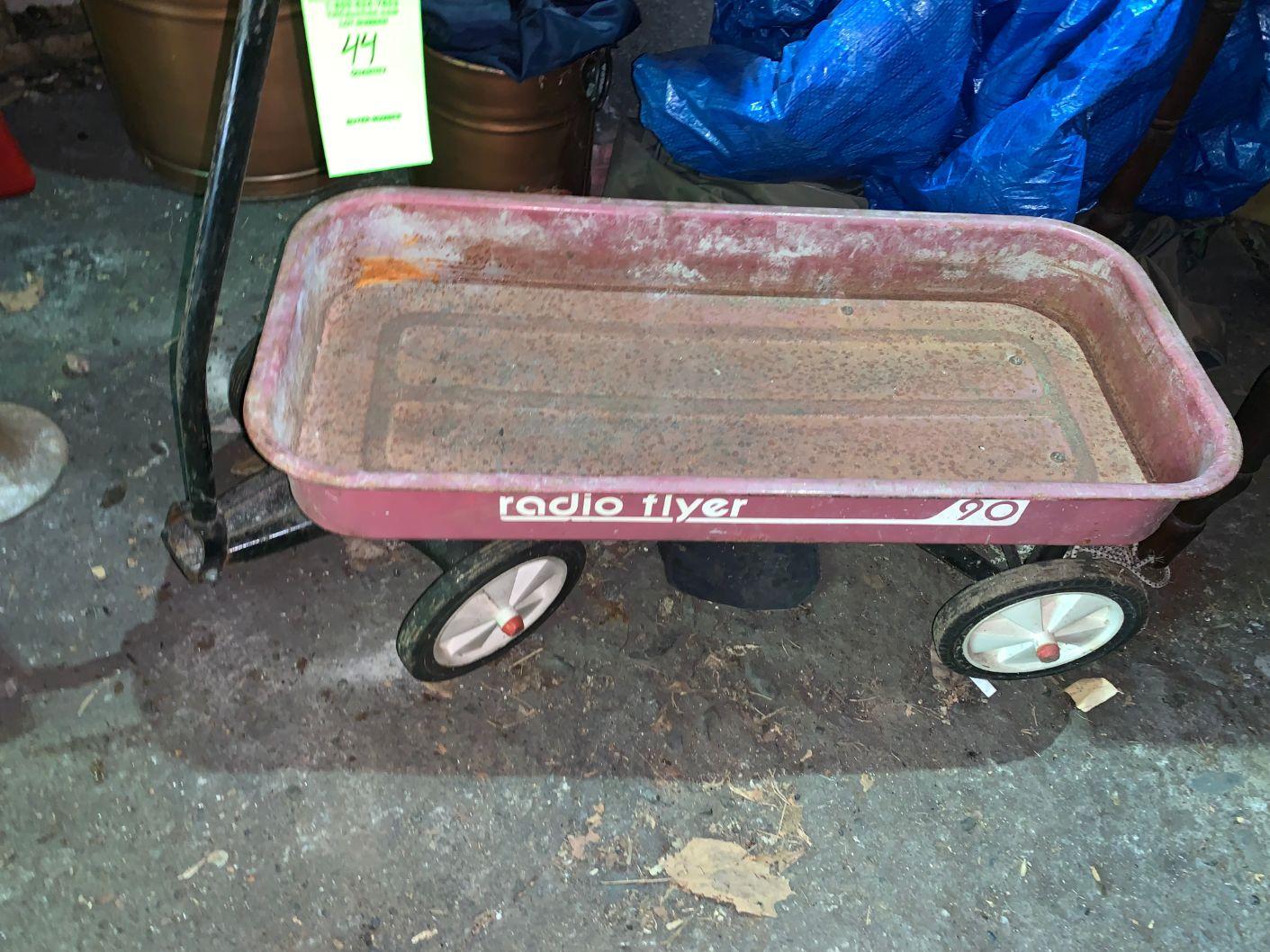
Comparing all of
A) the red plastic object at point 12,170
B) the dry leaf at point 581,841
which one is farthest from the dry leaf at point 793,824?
the red plastic object at point 12,170

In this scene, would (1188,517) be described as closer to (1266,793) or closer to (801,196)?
(1266,793)

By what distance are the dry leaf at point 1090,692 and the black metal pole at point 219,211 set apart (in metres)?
1.64

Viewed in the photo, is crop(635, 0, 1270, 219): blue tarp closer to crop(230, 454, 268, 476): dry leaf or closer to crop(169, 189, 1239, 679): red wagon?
crop(169, 189, 1239, 679): red wagon

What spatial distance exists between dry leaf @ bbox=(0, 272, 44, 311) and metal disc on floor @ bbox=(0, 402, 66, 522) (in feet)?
1.19

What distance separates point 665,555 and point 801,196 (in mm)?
956

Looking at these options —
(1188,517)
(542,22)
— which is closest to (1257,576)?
(1188,517)

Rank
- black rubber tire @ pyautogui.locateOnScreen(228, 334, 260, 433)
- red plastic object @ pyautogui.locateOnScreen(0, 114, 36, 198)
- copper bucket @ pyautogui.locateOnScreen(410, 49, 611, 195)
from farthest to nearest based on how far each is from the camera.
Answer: red plastic object @ pyautogui.locateOnScreen(0, 114, 36, 198), copper bucket @ pyautogui.locateOnScreen(410, 49, 611, 195), black rubber tire @ pyautogui.locateOnScreen(228, 334, 260, 433)

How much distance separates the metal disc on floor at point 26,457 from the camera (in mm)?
1881

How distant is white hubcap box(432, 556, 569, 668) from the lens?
1556mm

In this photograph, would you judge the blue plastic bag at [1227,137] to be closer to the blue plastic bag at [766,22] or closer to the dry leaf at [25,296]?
the blue plastic bag at [766,22]

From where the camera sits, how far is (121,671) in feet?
5.54

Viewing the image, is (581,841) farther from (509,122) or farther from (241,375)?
(509,122)

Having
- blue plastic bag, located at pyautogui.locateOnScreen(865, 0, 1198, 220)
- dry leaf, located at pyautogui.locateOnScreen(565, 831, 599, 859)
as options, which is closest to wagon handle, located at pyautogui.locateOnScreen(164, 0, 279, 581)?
dry leaf, located at pyautogui.locateOnScreen(565, 831, 599, 859)

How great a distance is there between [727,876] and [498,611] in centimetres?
59
